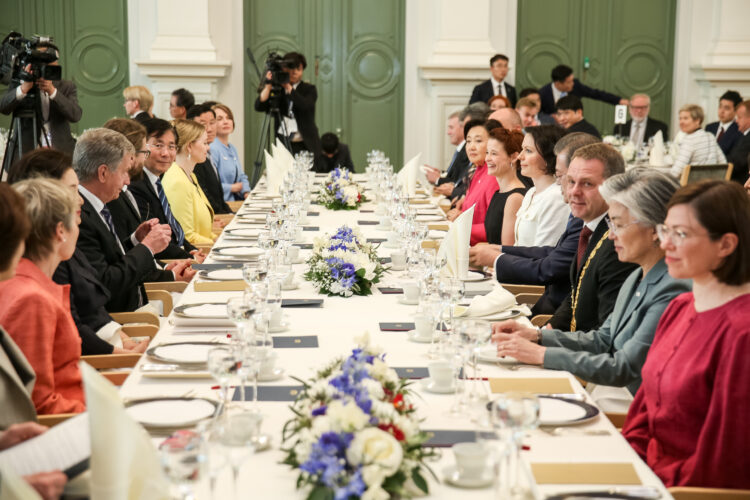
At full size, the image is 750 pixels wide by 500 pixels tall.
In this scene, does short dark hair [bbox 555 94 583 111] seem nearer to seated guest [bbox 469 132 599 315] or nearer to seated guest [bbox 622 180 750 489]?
seated guest [bbox 469 132 599 315]

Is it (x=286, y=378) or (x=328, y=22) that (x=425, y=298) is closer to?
(x=286, y=378)

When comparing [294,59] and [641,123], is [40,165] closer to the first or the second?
[294,59]

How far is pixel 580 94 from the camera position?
11.3m

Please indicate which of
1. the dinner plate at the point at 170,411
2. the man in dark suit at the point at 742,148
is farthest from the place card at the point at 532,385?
the man in dark suit at the point at 742,148

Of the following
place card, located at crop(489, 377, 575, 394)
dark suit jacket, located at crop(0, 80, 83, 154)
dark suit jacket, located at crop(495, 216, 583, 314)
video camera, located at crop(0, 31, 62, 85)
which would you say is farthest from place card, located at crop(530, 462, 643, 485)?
dark suit jacket, located at crop(0, 80, 83, 154)

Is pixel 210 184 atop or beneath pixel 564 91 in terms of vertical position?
beneath

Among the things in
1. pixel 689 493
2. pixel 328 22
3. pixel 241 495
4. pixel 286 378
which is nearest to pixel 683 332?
pixel 689 493

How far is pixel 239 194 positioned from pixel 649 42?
240 inches

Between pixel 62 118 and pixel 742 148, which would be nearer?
pixel 62 118

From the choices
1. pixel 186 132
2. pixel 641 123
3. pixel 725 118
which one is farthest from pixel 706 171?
pixel 186 132

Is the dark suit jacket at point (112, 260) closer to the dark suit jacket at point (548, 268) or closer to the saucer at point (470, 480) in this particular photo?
the dark suit jacket at point (548, 268)

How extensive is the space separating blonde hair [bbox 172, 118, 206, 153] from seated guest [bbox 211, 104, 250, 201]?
1939 mm

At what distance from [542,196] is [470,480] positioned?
2.97 m

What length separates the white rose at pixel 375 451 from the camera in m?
1.62
